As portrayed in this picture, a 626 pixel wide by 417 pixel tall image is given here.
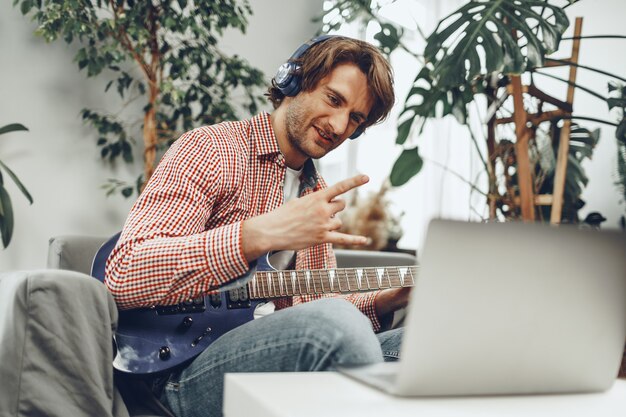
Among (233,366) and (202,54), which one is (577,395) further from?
(202,54)

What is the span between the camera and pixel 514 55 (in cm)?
188

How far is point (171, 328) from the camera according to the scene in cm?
→ 121

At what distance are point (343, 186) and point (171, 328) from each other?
459mm

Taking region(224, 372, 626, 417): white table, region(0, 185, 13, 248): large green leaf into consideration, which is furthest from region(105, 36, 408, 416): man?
region(0, 185, 13, 248): large green leaf

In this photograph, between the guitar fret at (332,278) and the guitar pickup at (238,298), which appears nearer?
the guitar pickup at (238,298)

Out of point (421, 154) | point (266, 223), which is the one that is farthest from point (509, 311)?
point (421, 154)

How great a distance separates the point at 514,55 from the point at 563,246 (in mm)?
1375

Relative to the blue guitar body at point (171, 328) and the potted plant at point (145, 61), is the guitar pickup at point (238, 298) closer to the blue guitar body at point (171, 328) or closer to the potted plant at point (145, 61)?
the blue guitar body at point (171, 328)

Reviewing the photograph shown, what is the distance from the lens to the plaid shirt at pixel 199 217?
1.09 m

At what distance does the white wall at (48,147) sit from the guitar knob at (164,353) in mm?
1649

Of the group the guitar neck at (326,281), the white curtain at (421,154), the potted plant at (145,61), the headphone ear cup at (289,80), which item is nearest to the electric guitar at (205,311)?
the guitar neck at (326,281)

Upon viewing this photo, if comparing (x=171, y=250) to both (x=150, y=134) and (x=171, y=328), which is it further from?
(x=150, y=134)

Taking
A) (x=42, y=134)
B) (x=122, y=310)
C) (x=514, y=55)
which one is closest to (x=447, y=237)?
(x=122, y=310)

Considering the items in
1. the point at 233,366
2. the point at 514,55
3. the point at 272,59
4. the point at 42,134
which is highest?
the point at 272,59
